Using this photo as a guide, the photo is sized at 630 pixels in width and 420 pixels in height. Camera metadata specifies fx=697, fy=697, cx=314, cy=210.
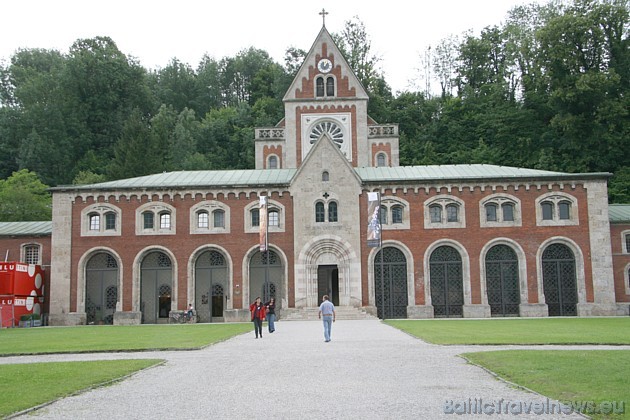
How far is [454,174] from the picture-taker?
1777 inches

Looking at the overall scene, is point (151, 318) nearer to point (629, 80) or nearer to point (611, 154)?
point (611, 154)

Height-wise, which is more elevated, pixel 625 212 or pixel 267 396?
pixel 625 212

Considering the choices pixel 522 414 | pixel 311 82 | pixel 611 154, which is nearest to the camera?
pixel 522 414

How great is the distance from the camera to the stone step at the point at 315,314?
134 ft

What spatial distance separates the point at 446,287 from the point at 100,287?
21.8 m

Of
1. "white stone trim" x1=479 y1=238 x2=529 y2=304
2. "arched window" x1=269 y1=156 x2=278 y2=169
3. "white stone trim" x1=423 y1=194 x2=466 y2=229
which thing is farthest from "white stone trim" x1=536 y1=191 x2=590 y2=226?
"arched window" x1=269 y1=156 x2=278 y2=169

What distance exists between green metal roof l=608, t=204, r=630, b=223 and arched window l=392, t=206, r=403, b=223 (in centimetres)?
1353

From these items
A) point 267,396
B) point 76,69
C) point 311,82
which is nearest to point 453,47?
point 311,82

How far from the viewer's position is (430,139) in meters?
75.9

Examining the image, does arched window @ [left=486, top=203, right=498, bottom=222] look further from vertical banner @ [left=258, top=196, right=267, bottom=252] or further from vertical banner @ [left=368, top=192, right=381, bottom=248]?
vertical banner @ [left=258, top=196, right=267, bottom=252]

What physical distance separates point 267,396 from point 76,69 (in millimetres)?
77234

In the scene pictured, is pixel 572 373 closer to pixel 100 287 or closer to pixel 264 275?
pixel 264 275

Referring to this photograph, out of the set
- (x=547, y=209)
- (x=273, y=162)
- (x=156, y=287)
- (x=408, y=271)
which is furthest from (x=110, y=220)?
(x=547, y=209)

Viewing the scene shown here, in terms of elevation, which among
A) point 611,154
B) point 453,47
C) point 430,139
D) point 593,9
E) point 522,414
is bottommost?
point 522,414
